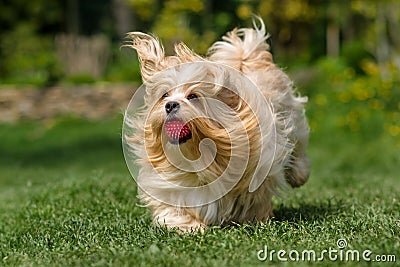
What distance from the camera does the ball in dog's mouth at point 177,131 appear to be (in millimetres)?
4281

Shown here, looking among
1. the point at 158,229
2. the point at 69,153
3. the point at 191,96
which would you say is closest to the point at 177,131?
the point at 191,96

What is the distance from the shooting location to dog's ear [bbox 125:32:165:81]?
15.6 feet

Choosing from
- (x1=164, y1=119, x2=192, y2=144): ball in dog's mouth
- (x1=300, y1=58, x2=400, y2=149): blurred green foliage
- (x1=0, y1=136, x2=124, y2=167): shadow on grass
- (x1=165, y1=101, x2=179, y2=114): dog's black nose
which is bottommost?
(x1=0, y1=136, x2=124, y2=167): shadow on grass

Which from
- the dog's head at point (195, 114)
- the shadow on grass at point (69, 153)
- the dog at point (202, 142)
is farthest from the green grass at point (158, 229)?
the shadow on grass at point (69, 153)

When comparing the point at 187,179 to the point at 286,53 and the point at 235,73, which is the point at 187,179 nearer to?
the point at 235,73

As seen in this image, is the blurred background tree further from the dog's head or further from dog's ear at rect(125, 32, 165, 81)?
the dog's head

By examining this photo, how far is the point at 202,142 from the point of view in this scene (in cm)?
442

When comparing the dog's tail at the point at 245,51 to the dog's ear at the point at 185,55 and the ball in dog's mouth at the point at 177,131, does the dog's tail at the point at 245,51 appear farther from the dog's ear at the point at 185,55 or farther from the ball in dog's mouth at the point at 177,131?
the ball in dog's mouth at the point at 177,131

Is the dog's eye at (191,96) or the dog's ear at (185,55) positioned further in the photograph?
the dog's ear at (185,55)

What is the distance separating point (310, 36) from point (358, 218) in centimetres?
1778

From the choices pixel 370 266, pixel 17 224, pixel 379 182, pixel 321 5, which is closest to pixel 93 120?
pixel 321 5

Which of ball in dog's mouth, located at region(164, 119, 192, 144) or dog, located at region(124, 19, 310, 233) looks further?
dog, located at region(124, 19, 310, 233)

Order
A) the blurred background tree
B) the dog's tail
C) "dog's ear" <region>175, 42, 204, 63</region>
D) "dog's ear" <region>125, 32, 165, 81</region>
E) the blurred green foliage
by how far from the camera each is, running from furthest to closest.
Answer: the blurred background tree, the blurred green foliage, the dog's tail, "dog's ear" <region>125, 32, 165, 81</region>, "dog's ear" <region>175, 42, 204, 63</region>

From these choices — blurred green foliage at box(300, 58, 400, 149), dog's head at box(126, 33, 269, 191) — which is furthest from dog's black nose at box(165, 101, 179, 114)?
blurred green foliage at box(300, 58, 400, 149)
